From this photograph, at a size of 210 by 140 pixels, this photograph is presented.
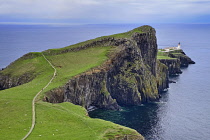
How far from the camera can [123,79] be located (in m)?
125

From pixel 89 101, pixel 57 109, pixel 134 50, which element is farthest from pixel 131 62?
pixel 57 109

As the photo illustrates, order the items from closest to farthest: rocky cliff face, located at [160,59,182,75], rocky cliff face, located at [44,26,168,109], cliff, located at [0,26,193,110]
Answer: cliff, located at [0,26,193,110]
rocky cliff face, located at [44,26,168,109]
rocky cliff face, located at [160,59,182,75]

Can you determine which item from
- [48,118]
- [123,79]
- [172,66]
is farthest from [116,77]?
[172,66]

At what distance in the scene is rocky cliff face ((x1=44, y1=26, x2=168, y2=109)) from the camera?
4240 inches

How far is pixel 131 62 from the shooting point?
435 feet

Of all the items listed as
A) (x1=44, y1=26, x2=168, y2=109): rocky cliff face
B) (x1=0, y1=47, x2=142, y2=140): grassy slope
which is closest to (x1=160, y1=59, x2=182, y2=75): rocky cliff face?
(x1=44, y1=26, x2=168, y2=109): rocky cliff face

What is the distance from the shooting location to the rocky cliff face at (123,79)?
353 feet

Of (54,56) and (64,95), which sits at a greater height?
(54,56)

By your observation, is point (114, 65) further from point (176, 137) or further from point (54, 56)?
point (176, 137)

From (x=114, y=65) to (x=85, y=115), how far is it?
50002 millimetres

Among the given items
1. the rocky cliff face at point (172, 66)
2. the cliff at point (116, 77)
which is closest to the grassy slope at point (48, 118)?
the cliff at point (116, 77)

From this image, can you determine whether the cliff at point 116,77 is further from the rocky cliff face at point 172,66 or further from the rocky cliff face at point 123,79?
the rocky cliff face at point 172,66

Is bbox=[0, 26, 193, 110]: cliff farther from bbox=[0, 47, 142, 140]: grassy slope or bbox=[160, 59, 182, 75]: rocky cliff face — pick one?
bbox=[160, 59, 182, 75]: rocky cliff face

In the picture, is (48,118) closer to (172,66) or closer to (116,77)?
(116,77)
